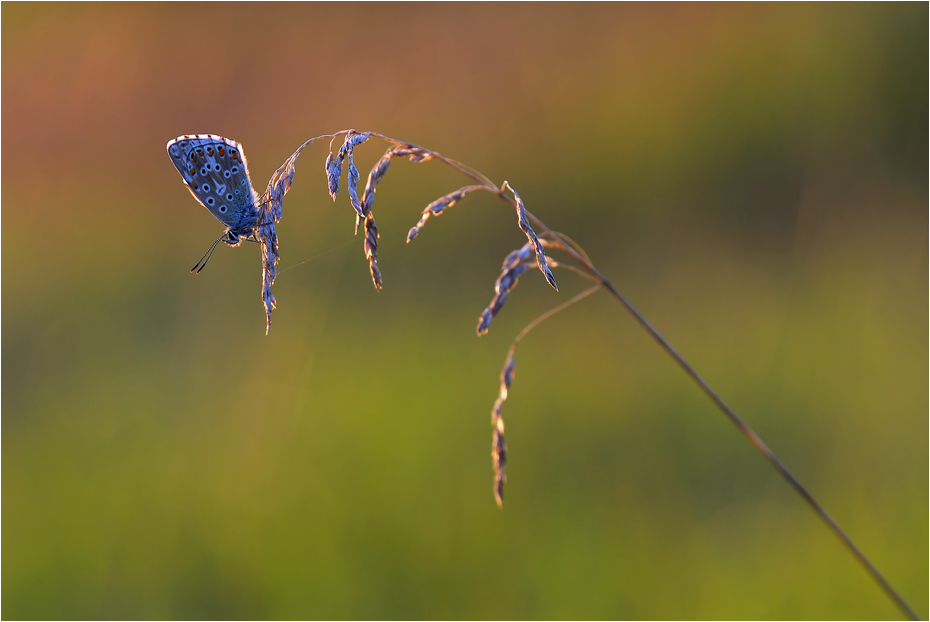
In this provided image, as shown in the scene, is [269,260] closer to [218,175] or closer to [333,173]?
[333,173]

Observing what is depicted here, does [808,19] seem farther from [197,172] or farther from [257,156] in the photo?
[197,172]

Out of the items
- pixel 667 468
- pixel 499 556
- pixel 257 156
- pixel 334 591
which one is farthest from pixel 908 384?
pixel 257 156

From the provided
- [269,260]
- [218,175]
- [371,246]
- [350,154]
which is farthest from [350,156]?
[218,175]

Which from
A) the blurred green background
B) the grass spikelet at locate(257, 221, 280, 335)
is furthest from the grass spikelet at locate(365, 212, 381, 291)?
the blurred green background

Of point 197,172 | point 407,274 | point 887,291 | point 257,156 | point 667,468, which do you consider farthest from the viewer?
point 257,156

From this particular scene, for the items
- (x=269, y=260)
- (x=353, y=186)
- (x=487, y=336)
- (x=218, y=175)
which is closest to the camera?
(x=353, y=186)
